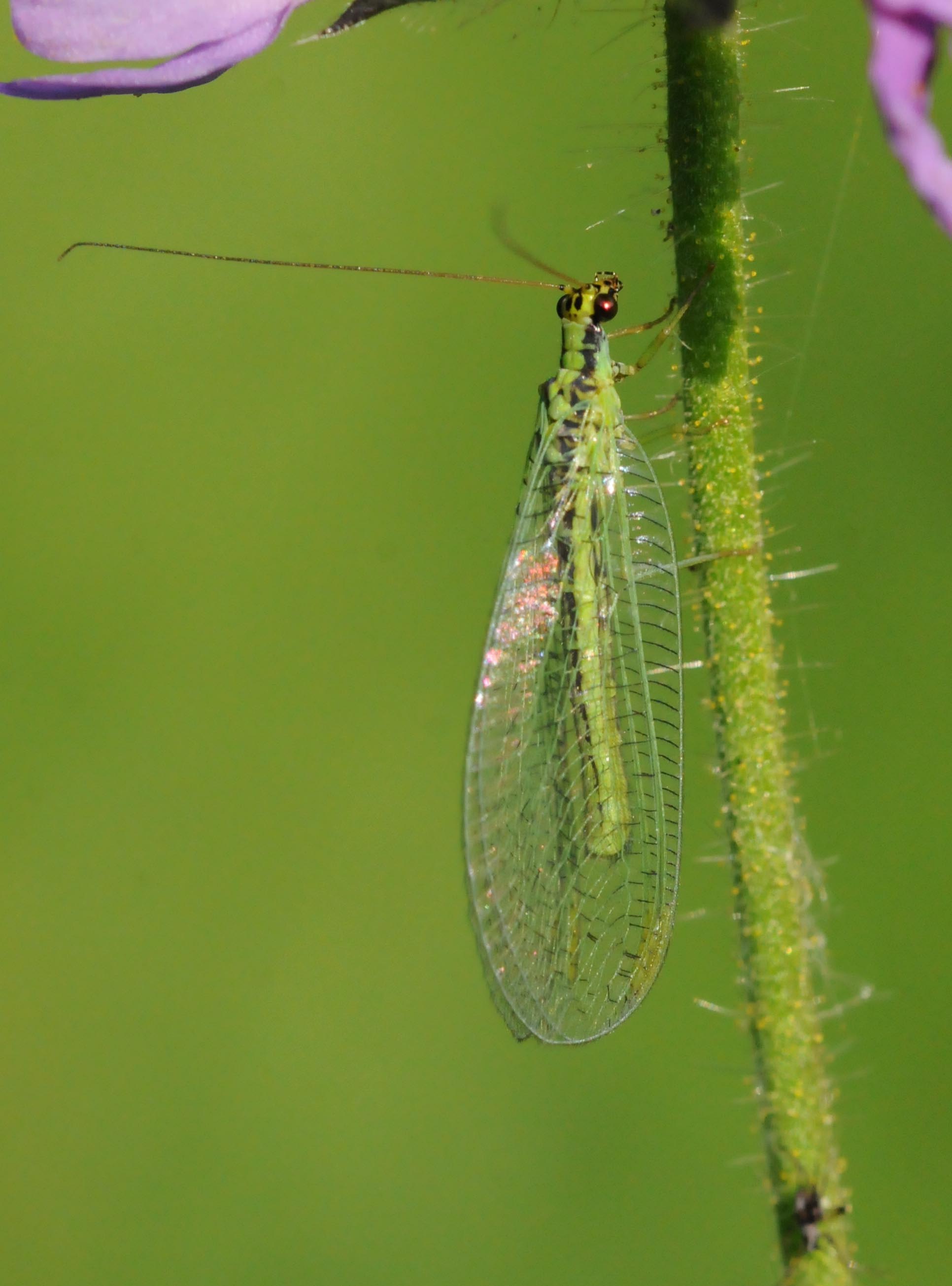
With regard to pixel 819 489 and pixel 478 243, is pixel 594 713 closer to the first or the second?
pixel 819 489

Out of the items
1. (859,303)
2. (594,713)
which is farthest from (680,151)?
(859,303)

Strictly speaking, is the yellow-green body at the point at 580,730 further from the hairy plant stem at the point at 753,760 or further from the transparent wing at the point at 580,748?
the hairy plant stem at the point at 753,760

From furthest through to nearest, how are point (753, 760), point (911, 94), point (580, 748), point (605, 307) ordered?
point (605, 307)
point (580, 748)
point (753, 760)
point (911, 94)

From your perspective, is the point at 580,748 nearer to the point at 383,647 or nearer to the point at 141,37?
the point at 141,37

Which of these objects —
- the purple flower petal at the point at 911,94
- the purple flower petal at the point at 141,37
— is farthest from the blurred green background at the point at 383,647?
the purple flower petal at the point at 911,94

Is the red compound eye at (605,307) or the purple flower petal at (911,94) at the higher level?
the red compound eye at (605,307)

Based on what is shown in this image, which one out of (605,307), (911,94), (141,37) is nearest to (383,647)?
(605,307)

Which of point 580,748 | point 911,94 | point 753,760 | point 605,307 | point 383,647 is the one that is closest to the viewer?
point 911,94

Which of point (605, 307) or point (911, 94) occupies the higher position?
point (605, 307)
